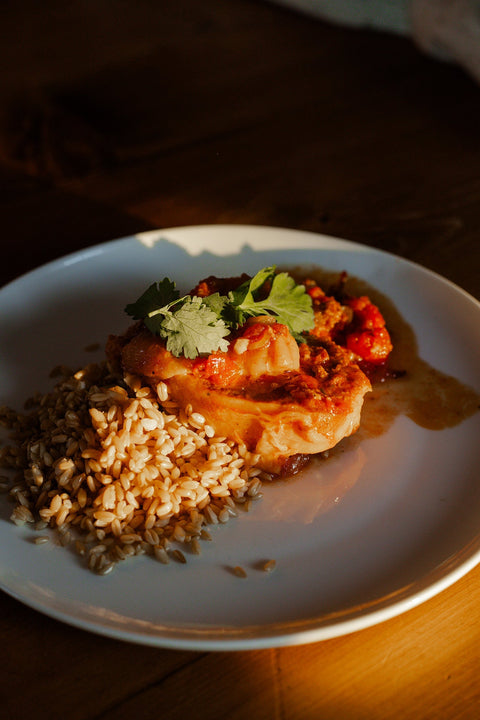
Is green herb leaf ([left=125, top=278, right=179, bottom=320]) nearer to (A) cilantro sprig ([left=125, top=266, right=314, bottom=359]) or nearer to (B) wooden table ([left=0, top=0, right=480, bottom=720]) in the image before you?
(A) cilantro sprig ([left=125, top=266, right=314, bottom=359])

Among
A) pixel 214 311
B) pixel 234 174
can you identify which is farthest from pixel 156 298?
pixel 234 174

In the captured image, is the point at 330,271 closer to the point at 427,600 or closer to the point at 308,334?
the point at 308,334

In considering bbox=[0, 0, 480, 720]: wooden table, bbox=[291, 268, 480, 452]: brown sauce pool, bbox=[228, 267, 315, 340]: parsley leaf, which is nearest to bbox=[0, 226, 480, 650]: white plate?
bbox=[291, 268, 480, 452]: brown sauce pool

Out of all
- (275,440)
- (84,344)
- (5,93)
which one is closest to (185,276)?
(84,344)

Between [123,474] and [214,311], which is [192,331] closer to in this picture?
[214,311]

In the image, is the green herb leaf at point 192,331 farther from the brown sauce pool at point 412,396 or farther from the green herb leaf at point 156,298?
the brown sauce pool at point 412,396

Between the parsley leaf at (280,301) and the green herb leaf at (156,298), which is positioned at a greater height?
the parsley leaf at (280,301)

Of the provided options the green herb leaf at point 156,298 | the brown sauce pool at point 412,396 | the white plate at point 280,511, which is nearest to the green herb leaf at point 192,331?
the green herb leaf at point 156,298
